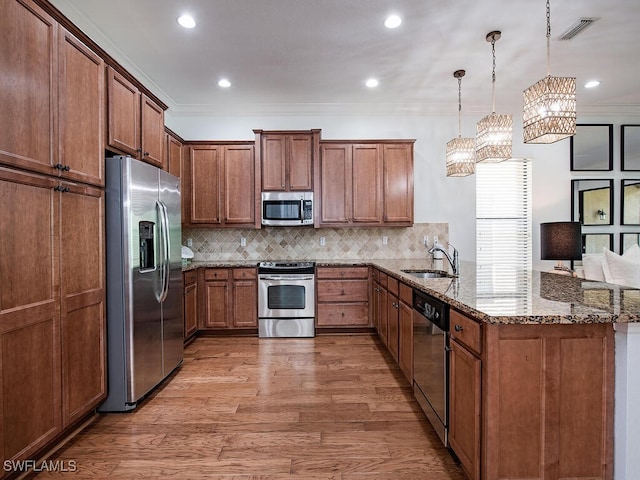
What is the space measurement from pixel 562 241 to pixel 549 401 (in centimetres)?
347

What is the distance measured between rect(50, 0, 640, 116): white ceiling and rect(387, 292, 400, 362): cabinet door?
239 cm

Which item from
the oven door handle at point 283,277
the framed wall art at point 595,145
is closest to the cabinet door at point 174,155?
the oven door handle at point 283,277

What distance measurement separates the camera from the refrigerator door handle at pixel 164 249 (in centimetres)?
278

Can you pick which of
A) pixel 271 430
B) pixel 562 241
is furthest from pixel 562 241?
pixel 271 430

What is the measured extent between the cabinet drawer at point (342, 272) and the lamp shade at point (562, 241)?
90.0 inches

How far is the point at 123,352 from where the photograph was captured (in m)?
2.40

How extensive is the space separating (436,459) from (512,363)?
876 millimetres

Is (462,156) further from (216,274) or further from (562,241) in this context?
(216,274)

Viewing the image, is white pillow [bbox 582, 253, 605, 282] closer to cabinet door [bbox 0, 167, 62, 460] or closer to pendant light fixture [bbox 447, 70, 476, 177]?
pendant light fixture [bbox 447, 70, 476, 177]

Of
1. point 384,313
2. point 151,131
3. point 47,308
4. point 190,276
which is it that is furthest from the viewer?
point 190,276

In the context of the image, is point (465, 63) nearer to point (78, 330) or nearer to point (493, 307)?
point (493, 307)

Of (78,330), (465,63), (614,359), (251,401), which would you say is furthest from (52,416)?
(465,63)

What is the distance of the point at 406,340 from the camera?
8.88 ft

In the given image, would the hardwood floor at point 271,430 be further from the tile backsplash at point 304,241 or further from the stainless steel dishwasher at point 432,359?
the tile backsplash at point 304,241
